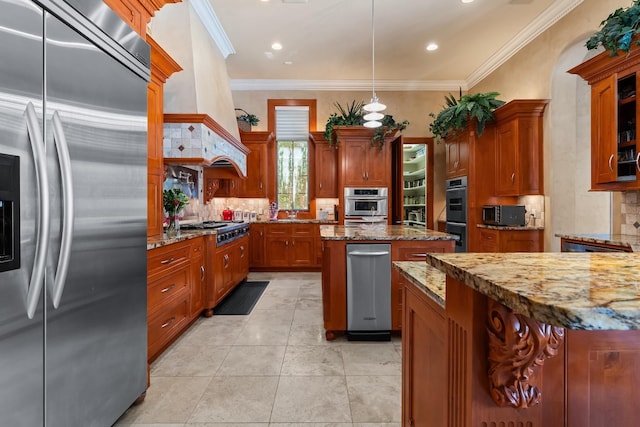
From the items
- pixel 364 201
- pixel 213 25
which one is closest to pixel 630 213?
pixel 364 201

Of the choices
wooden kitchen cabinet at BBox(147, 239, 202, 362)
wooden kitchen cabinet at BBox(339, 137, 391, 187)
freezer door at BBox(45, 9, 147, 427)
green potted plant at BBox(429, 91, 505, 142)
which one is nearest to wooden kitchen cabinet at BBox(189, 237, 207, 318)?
wooden kitchen cabinet at BBox(147, 239, 202, 362)

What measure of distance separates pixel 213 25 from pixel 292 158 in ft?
8.95

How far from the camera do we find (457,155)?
5.27 meters

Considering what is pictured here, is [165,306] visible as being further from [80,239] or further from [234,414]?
[80,239]

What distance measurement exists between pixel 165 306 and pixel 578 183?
4.70 metres

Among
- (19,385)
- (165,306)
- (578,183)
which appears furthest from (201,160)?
(578,183)

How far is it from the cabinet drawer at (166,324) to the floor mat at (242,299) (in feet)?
2.46

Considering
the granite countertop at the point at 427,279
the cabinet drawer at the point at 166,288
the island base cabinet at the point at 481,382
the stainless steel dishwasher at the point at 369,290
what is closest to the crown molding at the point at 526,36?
the stainless steel dishwasher at the point at 369,290

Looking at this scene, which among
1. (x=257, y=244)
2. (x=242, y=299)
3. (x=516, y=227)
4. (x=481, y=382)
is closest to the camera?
(x=481, y=382)

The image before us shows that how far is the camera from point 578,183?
388 centimetres

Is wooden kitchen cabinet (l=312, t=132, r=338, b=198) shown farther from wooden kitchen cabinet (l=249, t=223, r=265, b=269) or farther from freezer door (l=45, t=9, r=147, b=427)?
freezer door (l=45, t=9, r=147, b=427)

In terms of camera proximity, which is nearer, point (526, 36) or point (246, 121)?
point (526, 36)

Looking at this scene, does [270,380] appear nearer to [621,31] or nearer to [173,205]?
[173,205]

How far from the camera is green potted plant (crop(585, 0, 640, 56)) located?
2305mm
